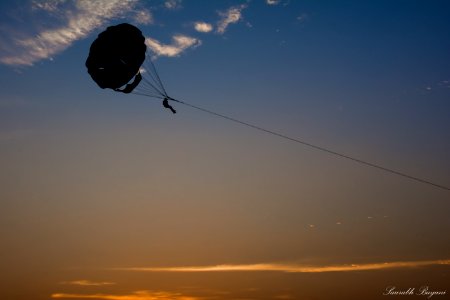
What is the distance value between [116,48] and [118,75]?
101 cm

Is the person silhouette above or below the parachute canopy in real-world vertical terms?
below

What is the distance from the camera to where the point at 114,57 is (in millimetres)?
15453

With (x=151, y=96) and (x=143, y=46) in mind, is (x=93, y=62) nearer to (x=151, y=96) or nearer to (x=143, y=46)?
(x=143, y=46)

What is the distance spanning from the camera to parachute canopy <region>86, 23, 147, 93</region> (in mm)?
15461

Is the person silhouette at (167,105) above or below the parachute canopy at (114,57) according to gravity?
below

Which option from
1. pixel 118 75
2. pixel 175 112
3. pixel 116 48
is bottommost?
pixel 175 112

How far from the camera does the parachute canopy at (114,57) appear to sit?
15.5 meters

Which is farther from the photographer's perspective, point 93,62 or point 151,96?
point 93,62

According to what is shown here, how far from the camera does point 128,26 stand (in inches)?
626

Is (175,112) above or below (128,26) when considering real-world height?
below

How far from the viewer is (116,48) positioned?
50.8ft

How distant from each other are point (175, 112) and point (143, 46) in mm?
3579

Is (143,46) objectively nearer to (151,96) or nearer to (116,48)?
(116,48)

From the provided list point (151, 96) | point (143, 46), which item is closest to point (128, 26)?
point (143, 46)
